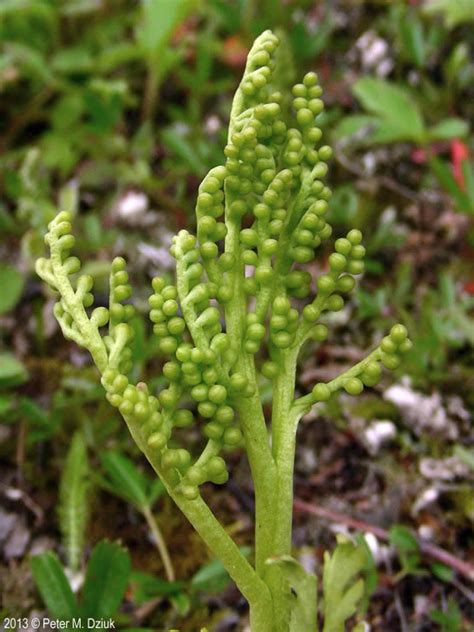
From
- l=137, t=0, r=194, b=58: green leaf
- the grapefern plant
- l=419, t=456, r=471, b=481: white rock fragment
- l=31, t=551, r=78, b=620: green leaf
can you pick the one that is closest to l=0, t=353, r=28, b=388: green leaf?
l=31, t=551, r=78, b=620: green leaf

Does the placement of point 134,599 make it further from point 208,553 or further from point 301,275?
point 301,275

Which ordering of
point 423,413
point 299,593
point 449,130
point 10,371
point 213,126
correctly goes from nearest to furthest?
point 299,593, point 10,371, point 423,413, point 449,130, point 213,126

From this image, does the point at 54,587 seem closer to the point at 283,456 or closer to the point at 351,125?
the point at 283,456

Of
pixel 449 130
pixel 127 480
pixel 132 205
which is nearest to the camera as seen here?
pixel 127 480

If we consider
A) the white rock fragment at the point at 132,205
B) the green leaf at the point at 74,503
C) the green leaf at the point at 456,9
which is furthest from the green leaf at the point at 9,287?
the green leaf at the point at 456,9

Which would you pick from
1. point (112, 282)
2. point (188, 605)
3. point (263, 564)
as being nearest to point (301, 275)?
point (112, 282)

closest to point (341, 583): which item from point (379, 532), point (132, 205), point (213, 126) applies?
point (379, 532)

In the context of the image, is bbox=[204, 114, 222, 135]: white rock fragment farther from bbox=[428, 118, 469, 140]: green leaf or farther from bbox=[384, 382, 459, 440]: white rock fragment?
bbox=[384, 382, 459, 440]: white rock fragment
